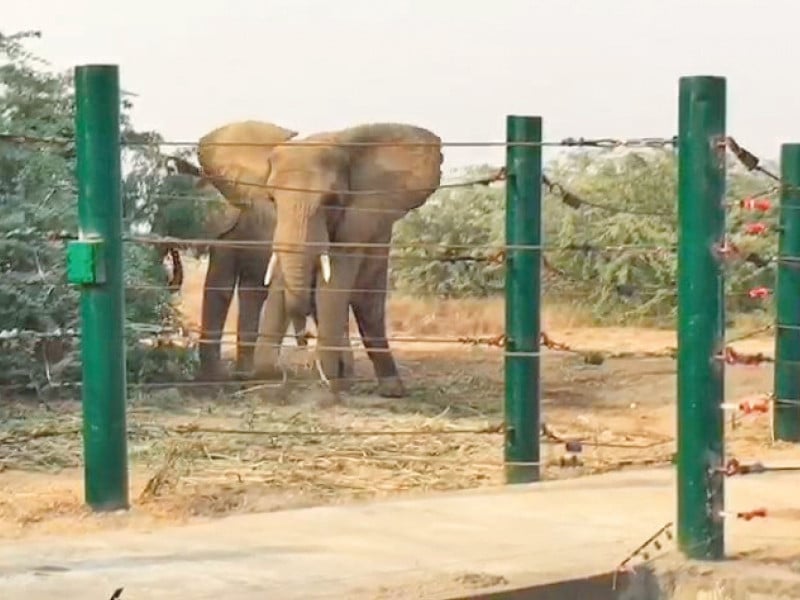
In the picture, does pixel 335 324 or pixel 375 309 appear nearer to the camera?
pixel 335 324

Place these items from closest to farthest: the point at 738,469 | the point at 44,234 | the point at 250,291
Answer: the point at 738,469 < the point at 44,234 < the point at 250,291

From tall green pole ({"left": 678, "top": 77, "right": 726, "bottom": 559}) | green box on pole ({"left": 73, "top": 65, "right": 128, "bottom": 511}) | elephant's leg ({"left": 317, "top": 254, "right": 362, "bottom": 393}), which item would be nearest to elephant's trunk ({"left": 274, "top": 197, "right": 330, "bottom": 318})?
elephant's leg ({"left": 317, "top": 254, "right": 362, "bottom": 393})

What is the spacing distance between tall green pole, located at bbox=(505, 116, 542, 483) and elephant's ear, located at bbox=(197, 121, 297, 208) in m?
5.93

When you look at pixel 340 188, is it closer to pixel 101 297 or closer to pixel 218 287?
pixel 218 287

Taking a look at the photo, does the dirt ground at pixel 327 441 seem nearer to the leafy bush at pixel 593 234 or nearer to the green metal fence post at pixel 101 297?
the green metal fence post at pixel 101 297

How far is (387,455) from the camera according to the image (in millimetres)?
7207

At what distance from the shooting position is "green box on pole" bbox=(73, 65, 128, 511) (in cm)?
492

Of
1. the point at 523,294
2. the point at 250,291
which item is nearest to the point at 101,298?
the point at 523,294

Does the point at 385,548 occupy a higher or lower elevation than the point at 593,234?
lower

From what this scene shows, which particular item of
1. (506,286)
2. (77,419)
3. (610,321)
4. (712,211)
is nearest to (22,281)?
(77,419)

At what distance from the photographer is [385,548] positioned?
4.32 meters

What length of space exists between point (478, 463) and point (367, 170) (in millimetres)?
4576

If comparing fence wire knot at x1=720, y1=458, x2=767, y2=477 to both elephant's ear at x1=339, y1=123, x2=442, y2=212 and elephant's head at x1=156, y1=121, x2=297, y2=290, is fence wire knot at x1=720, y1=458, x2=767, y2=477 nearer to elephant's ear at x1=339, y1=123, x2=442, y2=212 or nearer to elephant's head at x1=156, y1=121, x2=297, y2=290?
elephant's ear at x1=339, y1=123, x2=442, y2=212

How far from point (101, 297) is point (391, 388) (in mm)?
5858
